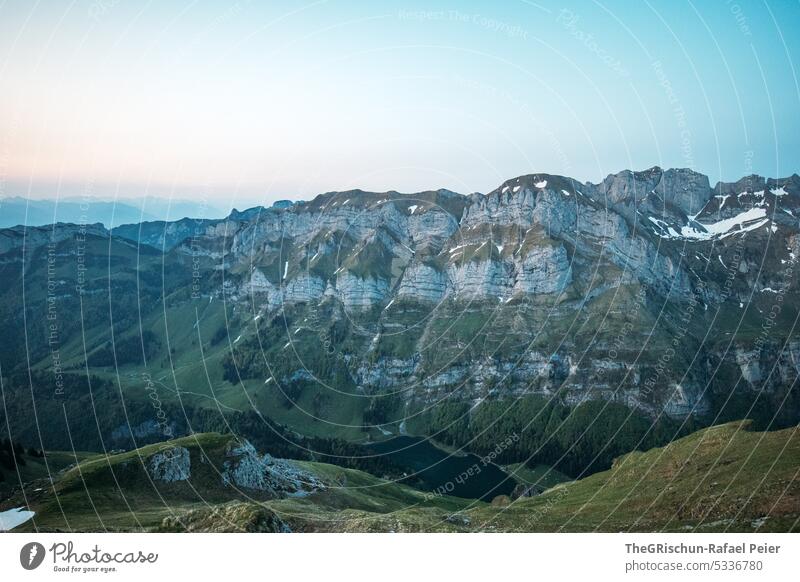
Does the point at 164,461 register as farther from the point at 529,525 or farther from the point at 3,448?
the point at 529,525

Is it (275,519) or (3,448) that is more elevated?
(275,519)

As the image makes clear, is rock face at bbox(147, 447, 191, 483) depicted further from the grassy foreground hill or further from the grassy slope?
the grassy slope

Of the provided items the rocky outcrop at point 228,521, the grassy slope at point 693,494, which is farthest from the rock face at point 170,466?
the grassy slope at point 693,494

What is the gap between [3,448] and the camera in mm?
92250

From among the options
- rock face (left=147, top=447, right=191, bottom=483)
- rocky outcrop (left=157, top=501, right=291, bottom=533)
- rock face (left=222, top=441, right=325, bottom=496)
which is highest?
rocky outcrop (left=157, top=501, right=291, bottom=533)

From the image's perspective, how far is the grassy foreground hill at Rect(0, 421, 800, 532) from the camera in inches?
2340

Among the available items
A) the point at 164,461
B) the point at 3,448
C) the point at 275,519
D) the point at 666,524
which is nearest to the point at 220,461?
the point at 164,461

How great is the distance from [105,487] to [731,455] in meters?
84.9
